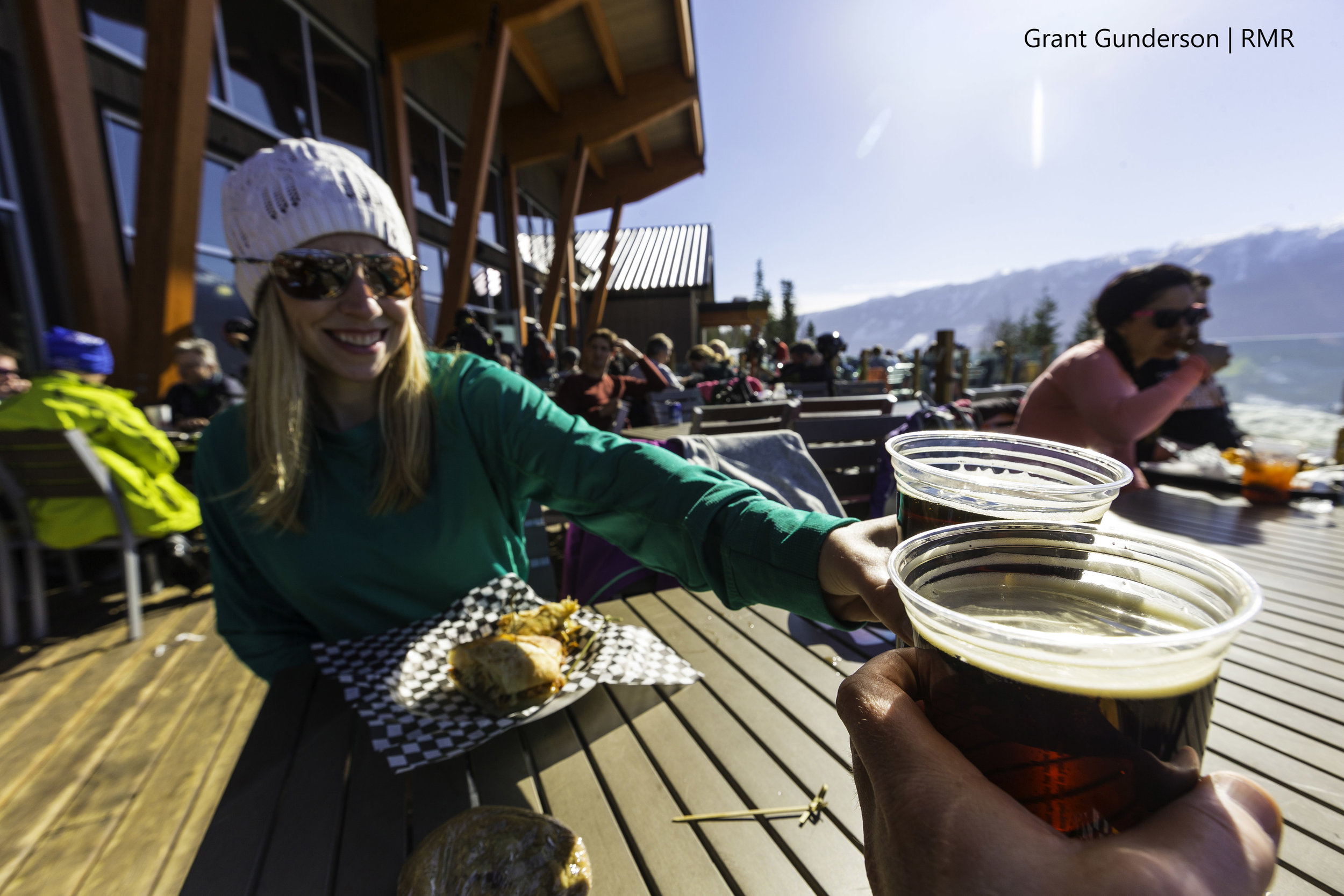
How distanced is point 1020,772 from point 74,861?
5.73ft

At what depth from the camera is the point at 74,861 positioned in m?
1.15

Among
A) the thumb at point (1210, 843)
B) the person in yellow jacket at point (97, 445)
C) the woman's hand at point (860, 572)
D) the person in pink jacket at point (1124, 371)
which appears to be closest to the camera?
the thumb at point (1210, 843)

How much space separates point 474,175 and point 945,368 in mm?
7323

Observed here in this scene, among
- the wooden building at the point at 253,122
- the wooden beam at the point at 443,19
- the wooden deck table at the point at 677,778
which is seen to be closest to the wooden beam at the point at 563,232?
the wooden building at the point at 253,122

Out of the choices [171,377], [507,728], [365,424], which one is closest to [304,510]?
[365,424]

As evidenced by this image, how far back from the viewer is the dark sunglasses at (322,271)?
5.04ft

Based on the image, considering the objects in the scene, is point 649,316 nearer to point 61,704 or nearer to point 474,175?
point 474,175

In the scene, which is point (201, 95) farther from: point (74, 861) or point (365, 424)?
point (74, 861)

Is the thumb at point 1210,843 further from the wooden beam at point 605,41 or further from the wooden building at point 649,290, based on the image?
the wooden building at point 649,290

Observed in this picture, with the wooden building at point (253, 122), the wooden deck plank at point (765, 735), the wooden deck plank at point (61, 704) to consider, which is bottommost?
the wooden deck plank at point (61, 704)

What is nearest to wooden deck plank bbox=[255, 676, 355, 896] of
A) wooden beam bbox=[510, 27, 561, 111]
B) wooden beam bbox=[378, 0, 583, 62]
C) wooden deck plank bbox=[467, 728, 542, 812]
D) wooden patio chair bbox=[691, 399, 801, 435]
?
wooden deck plank bbox=[467, 728, 542, 812]

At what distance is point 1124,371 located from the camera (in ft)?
9.17

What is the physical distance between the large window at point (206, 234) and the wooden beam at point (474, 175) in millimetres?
2606

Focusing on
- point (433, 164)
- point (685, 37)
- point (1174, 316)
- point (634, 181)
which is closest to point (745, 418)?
point (1174, 316)
